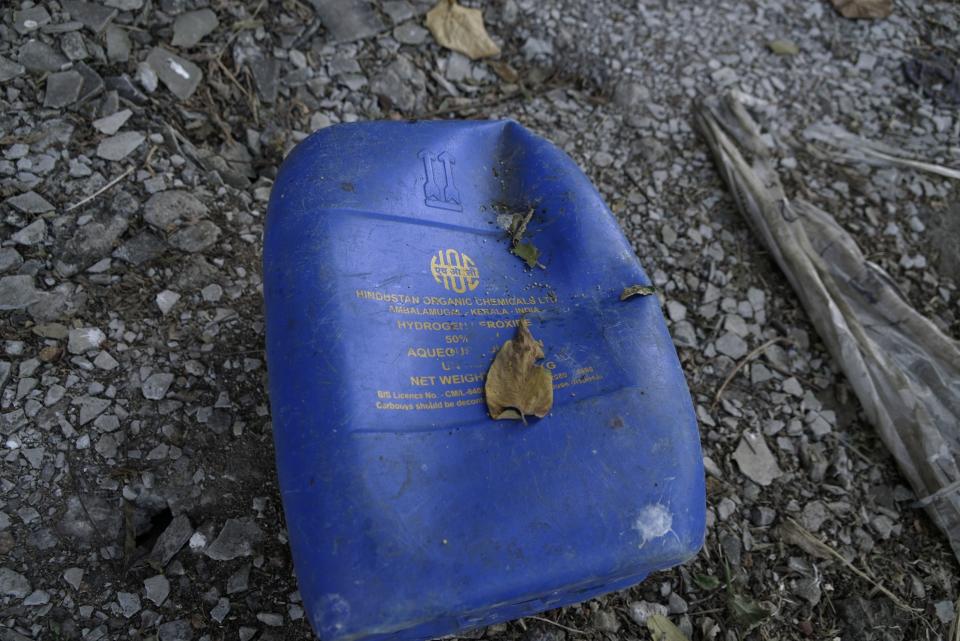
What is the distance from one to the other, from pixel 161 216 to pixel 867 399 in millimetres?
2214

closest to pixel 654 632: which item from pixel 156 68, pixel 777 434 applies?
pixel 777 434

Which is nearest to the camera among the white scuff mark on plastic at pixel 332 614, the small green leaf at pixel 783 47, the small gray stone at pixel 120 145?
the white scuff mark on plastic at pixel 332 614

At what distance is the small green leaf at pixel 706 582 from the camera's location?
191cm

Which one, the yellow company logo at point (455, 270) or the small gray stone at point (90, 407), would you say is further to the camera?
the small gray stone at point (90, 407)

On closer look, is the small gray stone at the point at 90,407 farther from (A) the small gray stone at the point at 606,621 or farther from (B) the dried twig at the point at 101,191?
(A) the small gray stone at the point at 606,621

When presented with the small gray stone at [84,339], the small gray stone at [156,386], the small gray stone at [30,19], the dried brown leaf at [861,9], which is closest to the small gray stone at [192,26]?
the small gray stone at [30,19]

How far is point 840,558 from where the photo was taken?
6.59 feet

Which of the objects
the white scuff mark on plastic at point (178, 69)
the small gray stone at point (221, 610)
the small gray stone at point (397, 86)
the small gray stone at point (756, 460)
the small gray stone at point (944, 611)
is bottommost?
the small gray stone at point (944, 611)

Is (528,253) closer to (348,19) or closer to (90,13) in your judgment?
(348,19)

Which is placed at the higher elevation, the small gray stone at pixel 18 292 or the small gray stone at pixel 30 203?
the small gray stone at pixel 30 203

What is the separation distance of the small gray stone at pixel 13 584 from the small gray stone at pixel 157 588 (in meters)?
0.25

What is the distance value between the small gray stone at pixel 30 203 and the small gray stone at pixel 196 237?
350 millimetres

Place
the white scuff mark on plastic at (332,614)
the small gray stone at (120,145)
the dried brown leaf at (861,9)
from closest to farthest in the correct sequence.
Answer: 1. the white scuff mark on plastic at (332,614)
2. the small gray stone at (120,145)
3. the dried brown leaf at (861,9)

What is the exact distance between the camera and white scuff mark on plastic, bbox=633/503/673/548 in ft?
4.58
